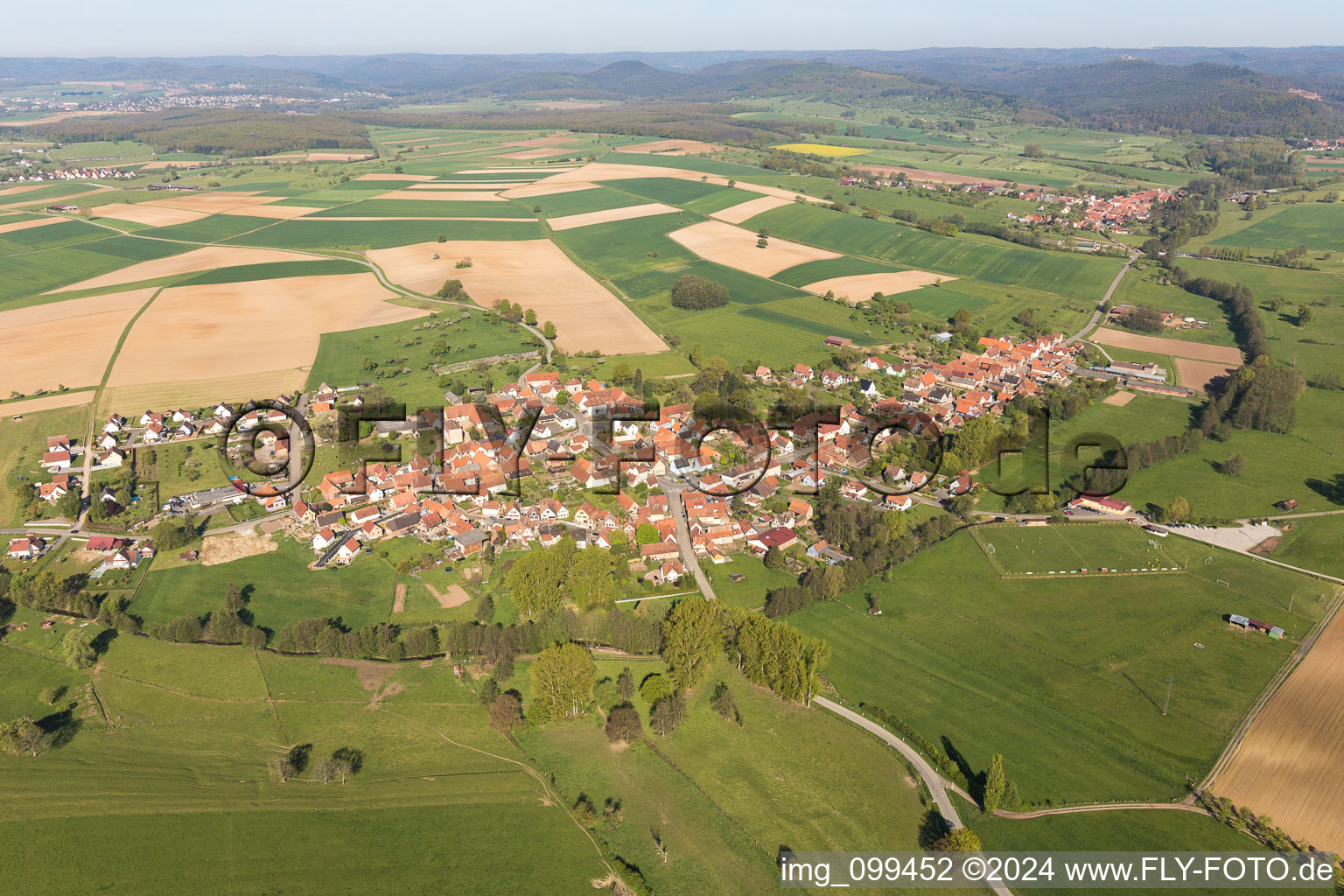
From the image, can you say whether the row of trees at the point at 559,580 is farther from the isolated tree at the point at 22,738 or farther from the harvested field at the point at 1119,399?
the harvested field at the point at 1119,399

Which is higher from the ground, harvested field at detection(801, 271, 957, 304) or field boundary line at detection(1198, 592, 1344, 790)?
harvested field at detection(801, 271, 957, 304)

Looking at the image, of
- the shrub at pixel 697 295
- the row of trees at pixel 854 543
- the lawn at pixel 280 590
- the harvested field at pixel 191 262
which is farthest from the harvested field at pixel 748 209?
the lawn at pixel 280 590

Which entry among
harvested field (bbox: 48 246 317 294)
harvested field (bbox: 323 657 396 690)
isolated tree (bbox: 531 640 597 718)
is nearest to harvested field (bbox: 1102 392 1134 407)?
isolated tree (bbox: 531 640 597 718)

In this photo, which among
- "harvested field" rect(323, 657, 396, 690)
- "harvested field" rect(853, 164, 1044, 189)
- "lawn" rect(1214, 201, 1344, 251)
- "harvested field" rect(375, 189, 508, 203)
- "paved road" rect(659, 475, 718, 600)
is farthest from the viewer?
"harvested field" rect(853, 164, 1044, 189)

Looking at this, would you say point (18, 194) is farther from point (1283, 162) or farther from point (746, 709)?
point (1283, 162)

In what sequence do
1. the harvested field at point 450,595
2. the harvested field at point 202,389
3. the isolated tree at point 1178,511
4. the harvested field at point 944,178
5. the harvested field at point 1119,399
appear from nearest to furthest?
the harvested field at point 450,595 → the isolated tree at point 1178,511 → the harvested field at point 202,389 → the harvested field at point 1119,399 → the harvested field at point 944,178

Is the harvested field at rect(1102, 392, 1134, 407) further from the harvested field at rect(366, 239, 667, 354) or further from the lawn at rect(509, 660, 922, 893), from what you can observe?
the lawn at rect(509, 660, 922, 893)
